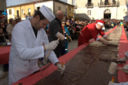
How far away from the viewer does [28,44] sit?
46.0 inches

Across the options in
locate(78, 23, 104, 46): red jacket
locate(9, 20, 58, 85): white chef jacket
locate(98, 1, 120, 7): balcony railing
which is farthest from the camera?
locate(98, 1, 120, 7): balcony railing

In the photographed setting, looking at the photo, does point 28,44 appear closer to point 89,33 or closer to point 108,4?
point 89,33

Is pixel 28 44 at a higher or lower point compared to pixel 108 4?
lower

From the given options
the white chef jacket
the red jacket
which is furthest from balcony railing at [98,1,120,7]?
the white chef jacket

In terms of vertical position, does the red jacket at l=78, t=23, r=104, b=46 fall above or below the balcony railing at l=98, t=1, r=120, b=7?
below

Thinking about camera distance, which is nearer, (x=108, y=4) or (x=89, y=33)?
(x=89, y=33)

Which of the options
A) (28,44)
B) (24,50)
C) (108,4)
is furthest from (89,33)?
(108,4)

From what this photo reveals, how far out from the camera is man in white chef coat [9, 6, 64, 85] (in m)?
1.08

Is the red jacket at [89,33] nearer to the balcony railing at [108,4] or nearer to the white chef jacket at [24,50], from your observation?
the white chef jacket at [24,50]

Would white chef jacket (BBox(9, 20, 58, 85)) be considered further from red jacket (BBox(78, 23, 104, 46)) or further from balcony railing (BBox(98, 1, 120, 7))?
balcony railing (BBox(98, 1, 120, 7))

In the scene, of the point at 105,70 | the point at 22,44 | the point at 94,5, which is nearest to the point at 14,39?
the point at 22,44

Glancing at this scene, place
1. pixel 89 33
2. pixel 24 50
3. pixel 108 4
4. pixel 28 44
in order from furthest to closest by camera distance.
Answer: pixel 108 4 → pixel 89 33 → pixel 28 44 → pixel 24 50

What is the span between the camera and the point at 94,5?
90.5 ft

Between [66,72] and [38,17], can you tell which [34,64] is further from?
[38,17]
